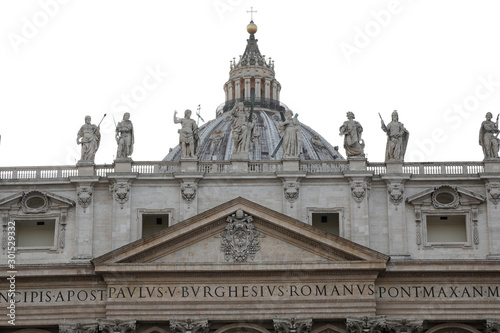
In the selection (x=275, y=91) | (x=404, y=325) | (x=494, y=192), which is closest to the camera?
(x=404, y=325)

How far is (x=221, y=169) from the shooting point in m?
54.6

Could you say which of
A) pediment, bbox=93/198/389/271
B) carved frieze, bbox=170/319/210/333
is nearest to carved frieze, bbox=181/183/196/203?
pediment, bbox=93/198/389/271

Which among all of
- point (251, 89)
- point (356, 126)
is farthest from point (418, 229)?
point (251, 89)

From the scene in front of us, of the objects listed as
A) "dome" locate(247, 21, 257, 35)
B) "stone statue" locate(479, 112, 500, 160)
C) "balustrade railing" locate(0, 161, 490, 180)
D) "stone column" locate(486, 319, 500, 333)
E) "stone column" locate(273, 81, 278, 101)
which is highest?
"dome" locate(247, 21, 257, 35)

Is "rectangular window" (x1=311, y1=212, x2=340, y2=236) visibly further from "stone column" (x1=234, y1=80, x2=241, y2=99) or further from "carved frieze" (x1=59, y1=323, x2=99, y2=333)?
"stone column" (x1=234, y1=80, x2=241, y2=99)

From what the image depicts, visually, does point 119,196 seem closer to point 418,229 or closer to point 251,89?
point 418,229

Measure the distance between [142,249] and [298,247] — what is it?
655 cm

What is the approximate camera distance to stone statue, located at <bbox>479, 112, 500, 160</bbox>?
54000 mm

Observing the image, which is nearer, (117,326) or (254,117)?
(117,326)

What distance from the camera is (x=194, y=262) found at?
52.0 m

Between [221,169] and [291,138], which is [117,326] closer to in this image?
[221,169]

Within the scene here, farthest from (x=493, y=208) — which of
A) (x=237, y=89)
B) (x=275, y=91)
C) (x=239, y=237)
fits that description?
(x=237, y=89)

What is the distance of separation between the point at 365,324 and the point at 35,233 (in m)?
14.9

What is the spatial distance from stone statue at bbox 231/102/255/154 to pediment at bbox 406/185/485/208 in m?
7.50
